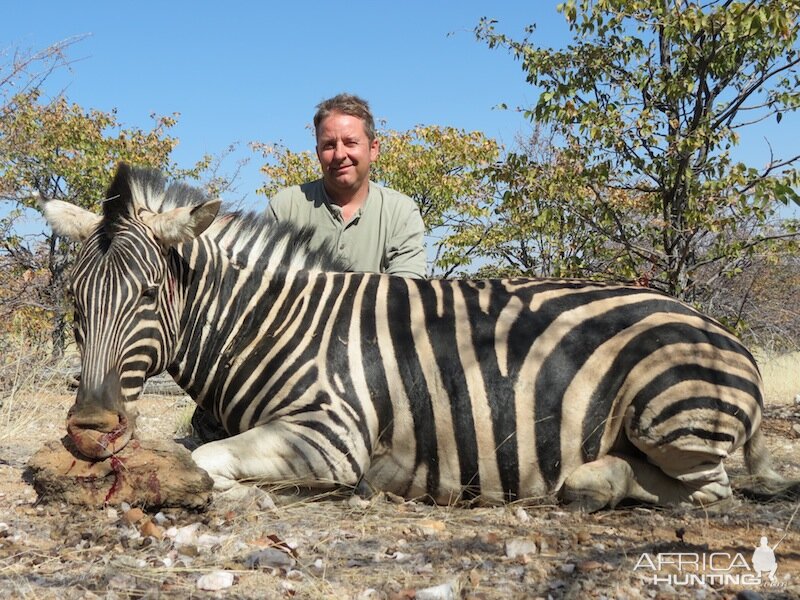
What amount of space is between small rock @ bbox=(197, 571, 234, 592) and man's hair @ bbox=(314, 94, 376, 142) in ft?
11.7

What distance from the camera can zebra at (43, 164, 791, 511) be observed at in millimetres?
3432

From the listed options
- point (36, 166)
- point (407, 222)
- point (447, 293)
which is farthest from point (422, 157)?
point (447, 293)

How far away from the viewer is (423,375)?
371 cm

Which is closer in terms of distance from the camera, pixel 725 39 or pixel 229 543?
pixel 229 543

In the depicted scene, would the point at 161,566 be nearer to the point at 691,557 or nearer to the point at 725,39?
the point at 691,557

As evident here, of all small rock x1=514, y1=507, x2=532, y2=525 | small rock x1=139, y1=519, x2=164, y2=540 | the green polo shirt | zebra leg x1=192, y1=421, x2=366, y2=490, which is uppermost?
the green polo shirt

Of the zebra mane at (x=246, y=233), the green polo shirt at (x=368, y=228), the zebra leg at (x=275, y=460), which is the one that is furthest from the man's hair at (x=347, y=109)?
the zebra leg at (x=275, y=460)

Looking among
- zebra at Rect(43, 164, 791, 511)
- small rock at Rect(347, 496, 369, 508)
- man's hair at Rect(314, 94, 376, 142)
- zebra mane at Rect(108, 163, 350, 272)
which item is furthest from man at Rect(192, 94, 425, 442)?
small rock at Rect(347, 496, 369, 508)

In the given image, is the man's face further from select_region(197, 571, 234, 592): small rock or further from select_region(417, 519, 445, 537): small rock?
select_region(197, 571, 234, 592): small rock

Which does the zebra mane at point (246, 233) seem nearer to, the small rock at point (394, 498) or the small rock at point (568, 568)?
the small rock at point (394, 498)

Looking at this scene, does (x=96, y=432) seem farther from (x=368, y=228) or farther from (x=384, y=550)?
(x=368, y=228)

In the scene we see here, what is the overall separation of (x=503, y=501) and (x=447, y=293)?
3.71 ft

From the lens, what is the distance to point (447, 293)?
13.2 feet

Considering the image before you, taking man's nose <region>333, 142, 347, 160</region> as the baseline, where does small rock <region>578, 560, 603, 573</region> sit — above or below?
below
